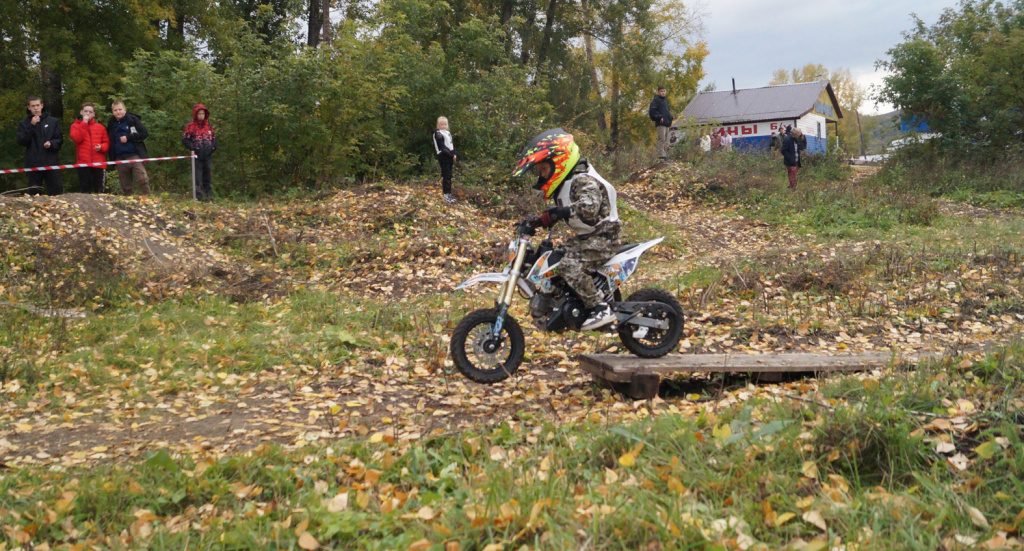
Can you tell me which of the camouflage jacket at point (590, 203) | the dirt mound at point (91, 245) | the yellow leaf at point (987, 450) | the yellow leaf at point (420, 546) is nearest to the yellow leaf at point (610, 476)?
the yellow leaf at point (420, 546)

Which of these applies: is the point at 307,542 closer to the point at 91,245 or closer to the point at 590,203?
the point at 590,203

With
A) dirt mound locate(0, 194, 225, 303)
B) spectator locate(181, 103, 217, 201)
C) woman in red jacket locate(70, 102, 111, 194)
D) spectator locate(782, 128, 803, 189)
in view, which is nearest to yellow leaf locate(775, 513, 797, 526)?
dirt mound locate(0, 194, 225, 303)

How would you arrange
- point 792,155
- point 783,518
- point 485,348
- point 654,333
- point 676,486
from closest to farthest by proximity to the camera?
point 783,518
point 676,486
point 485,348
point 654,333
point 792,155

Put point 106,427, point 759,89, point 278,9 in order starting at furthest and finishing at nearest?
point 759,89 → point 278,9 → point 106,427

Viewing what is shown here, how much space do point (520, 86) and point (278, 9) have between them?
9.66m

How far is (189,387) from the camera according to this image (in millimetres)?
6312

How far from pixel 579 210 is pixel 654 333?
51.1 inches

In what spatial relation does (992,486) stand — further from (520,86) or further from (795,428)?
(520,86)

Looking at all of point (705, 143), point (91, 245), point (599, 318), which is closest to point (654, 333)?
point (599, 318)

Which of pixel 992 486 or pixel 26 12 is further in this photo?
pixel 26 12

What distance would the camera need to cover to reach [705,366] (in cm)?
558

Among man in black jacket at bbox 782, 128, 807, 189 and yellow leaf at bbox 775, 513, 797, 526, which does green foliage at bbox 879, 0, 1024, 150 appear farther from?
yellow leaf at bbox 775, 513, 797, 526

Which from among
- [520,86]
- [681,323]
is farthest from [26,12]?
[681,323]

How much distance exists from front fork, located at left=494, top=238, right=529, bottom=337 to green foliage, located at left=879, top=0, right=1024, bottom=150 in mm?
20966
